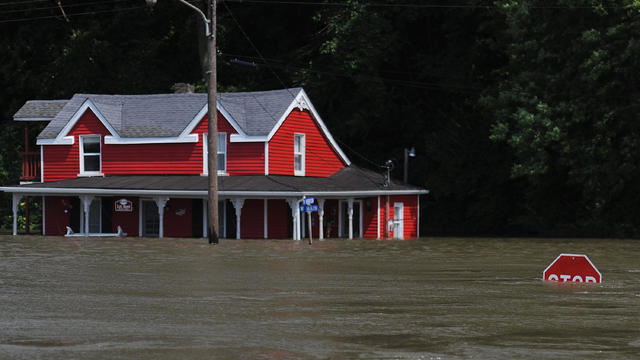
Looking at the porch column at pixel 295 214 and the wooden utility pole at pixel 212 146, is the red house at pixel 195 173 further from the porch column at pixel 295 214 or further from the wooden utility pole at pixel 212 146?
the wooden utility pole at pixel 212 146

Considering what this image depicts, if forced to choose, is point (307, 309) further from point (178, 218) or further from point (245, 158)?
point (178, 218)

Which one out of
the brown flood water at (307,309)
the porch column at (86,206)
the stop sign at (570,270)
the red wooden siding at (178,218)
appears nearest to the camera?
the brown flood water at (307,309)

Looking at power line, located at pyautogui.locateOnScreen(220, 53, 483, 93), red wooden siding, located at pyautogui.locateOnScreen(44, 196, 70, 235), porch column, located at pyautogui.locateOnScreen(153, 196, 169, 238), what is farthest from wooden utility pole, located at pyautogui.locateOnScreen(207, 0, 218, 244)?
power line, located at pyautogui.locateOnScreen(220, 53, 483, 93)

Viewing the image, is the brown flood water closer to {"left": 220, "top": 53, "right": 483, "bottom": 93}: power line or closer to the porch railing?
the porch railing

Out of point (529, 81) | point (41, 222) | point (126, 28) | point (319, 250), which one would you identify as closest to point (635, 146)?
point (529, 81)

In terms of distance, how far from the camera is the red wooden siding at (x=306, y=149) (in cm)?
4762

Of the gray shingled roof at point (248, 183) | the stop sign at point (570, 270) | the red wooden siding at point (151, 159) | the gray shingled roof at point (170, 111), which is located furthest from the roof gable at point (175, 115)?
the stop sign at point (570, 270)

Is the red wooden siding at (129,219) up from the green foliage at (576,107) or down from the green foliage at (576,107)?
down

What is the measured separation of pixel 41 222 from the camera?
55.8 metres

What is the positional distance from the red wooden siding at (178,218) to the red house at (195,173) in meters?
0.04

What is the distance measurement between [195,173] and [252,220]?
3.90 metres

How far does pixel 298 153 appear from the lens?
49.2 metres

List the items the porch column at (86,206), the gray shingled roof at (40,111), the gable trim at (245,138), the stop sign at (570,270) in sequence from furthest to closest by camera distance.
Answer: the gray shingled roof at (40,111), the porch column at (86,206), the gable trim at (245,138), the stop sign at (570,270)

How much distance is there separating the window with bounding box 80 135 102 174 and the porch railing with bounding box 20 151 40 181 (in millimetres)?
3388
